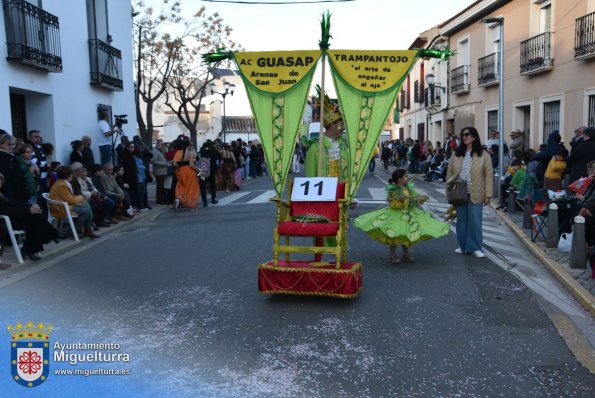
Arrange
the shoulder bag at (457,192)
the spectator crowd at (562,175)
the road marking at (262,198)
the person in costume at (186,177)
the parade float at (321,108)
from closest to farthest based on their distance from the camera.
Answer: the parade float at (321,108)
the spectator crowd at (562,175)
the shoulder bag at (457,192)
the person in costume at (186,177)
the road marking at (262,198)

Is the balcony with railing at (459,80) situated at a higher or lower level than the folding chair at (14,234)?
higher

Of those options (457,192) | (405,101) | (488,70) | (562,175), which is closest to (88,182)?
(457,192)

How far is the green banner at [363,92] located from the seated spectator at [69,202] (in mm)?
5458

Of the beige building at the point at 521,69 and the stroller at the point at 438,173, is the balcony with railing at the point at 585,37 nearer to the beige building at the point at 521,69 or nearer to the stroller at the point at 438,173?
the beige building at the point at 521,69

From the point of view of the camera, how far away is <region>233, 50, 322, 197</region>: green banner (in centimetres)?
605

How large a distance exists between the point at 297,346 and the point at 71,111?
1143 cm

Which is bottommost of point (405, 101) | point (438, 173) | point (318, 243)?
point (438, 173)

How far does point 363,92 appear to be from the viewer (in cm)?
611

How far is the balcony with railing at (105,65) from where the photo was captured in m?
15.3

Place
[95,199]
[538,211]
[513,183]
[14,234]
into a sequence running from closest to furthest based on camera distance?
[14,234]
[538,211]
[95,199]
[513,183]

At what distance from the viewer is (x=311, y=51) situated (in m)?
6.03

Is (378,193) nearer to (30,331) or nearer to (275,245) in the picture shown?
(275,245)

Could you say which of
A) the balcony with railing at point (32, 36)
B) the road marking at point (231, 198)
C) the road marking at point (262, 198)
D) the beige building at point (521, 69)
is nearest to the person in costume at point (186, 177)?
the road marking at point (231, 198)

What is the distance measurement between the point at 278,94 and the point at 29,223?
13.2 ft
